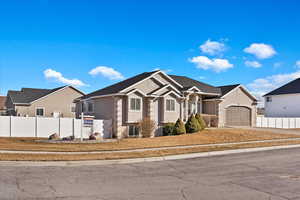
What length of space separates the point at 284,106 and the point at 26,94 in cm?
4177

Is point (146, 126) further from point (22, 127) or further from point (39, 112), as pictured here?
point (39, 112)

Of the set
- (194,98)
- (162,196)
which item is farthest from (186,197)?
(194,98)

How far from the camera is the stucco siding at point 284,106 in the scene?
45.7 metres

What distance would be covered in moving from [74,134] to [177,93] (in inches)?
436

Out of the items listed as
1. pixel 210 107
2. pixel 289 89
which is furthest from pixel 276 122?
pixel 210 107

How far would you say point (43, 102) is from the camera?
4566 cm

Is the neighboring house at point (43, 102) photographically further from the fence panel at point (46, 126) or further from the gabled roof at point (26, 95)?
the fence panel at point (46, 126)

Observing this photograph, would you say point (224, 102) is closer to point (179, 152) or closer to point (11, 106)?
point (179, 152)

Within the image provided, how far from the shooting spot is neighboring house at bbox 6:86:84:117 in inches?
1758

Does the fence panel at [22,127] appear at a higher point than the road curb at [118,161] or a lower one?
higher

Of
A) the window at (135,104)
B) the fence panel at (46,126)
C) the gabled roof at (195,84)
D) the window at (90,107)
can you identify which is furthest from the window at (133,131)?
the gabled roof at (195,84)

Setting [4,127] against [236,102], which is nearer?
[4,127]

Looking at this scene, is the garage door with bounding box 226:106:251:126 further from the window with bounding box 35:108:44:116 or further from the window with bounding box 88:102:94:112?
the window with bounding box 35:108:44:116

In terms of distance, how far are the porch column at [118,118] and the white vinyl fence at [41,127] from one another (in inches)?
48.1
